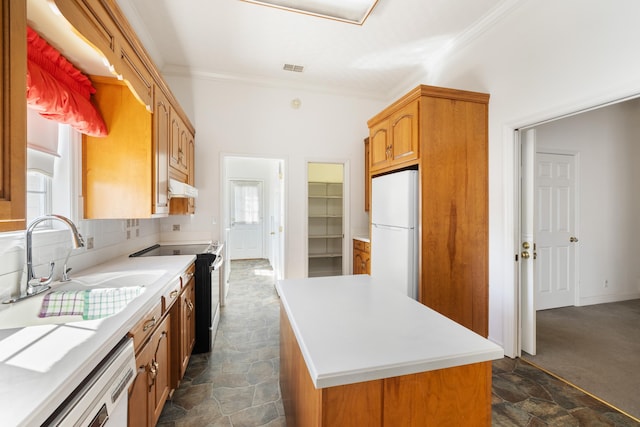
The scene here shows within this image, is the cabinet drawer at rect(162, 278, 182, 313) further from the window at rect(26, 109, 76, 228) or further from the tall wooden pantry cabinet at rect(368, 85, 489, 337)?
the tall wooden pantry cabinet at rect(368, 85, 489, 337)

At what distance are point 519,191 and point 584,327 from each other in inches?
74.0

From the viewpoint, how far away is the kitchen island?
2.64 feet

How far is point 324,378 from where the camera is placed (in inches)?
29.6

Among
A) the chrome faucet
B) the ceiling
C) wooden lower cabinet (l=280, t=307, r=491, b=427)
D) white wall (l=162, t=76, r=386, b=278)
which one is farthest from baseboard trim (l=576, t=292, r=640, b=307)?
the chrome faucet

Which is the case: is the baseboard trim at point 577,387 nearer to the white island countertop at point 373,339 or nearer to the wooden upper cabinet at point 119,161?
the white island countertop at point 373,339

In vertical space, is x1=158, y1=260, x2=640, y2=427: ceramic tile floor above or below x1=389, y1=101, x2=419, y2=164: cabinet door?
below

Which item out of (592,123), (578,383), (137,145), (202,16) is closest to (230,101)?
(202,16)

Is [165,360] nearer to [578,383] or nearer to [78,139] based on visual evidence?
[78,139]

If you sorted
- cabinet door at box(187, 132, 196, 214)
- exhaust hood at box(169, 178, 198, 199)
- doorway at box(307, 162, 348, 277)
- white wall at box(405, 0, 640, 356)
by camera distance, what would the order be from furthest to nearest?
doorway at box(307, 162, 348, 277) < cabinet door at box(187, 132, 196, 214) < exhaust hood at box(169, 178, 198, 199) < white wall at box(405, 0, 640, 356)

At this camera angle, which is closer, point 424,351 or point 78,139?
point 424,351

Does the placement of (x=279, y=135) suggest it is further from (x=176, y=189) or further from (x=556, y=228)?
(x=556, y=228)

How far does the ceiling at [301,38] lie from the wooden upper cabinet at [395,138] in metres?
0.79

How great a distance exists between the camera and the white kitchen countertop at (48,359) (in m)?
0.61

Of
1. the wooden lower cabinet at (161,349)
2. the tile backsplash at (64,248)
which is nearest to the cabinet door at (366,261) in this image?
the wooden lower cabinet at (161,349)
